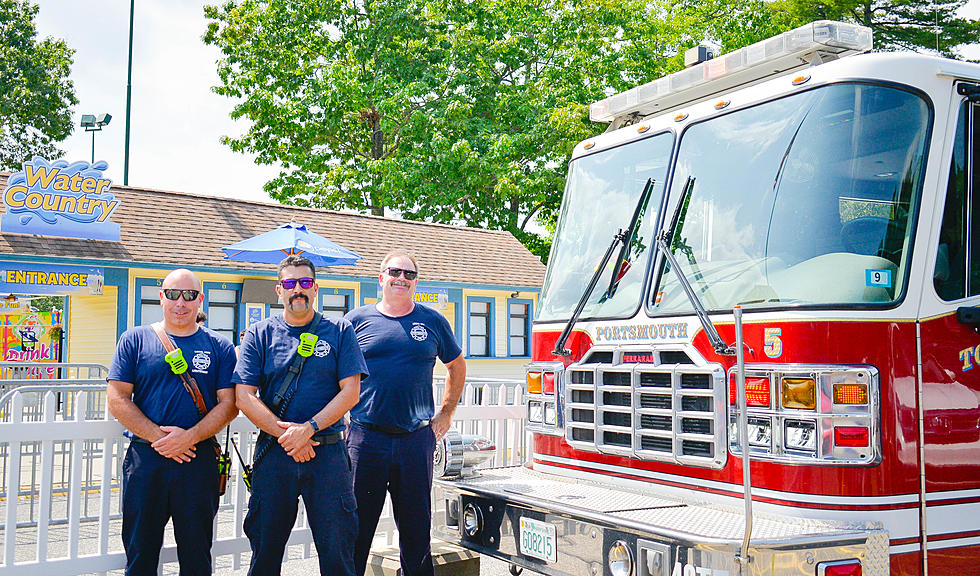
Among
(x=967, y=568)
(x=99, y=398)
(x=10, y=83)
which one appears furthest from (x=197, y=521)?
(x=10, y=83)

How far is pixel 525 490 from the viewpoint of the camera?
491 centimetres

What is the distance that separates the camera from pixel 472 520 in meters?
4.99

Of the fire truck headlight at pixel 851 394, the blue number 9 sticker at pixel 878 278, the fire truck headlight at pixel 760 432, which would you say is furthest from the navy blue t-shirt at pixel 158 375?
the blue number 9 sticker at pixel 878 278

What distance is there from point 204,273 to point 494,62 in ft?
52.3

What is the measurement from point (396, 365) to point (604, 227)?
1.43 m

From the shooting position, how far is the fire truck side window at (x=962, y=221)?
3922mm

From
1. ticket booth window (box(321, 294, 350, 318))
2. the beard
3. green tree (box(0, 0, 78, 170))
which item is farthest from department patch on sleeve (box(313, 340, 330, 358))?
green tree (box(0, 0, 78, 170))

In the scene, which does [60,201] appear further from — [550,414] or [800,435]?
[800,435]

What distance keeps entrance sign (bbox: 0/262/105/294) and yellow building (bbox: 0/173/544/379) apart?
0.07ft

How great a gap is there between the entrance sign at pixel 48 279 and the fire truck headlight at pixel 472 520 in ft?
52.0

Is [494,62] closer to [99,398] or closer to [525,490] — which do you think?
[99,398]

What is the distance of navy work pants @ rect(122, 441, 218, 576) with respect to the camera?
4.81m

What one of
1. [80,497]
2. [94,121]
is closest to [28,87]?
[94,121]

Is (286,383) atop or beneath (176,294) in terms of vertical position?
beneath
